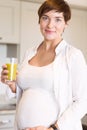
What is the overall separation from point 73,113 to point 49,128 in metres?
0.12

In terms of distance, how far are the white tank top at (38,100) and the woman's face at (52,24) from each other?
156 mm

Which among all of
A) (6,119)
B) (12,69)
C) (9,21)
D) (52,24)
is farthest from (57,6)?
(9,21)

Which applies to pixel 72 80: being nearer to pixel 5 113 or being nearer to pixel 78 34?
pixel 5 113

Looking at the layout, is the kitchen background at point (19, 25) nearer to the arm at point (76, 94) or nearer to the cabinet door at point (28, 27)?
the cabinet door at point (28, 27)

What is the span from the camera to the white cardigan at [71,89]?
121 cm

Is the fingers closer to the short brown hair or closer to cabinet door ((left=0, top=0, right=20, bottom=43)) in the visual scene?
the short brown hair

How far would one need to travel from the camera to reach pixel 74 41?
10.9ft

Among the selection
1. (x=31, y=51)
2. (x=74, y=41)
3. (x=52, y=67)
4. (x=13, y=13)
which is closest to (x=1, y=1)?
(x=13, y=13)

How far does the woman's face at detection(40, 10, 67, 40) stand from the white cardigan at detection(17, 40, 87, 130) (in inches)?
5.1

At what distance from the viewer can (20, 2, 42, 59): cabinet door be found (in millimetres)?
2973

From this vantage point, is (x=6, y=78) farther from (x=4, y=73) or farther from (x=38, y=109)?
(x=38, y=109)

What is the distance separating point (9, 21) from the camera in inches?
115

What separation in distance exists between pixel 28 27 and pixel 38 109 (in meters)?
1.84

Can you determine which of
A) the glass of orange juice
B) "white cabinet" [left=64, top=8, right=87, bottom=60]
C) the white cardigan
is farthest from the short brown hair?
"white cabinet" [left=64, top=8, right=87, bottom=60]
